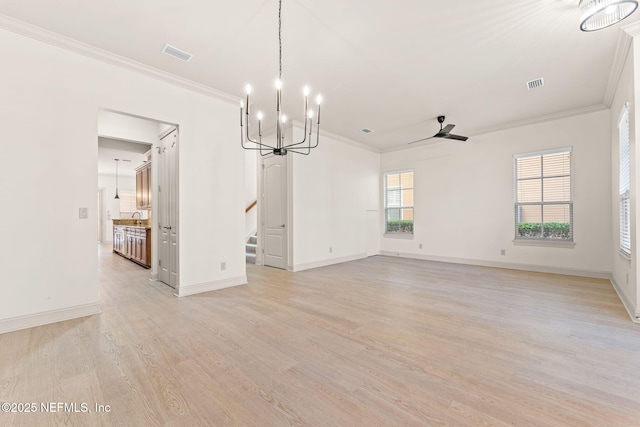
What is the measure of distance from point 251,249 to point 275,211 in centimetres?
172

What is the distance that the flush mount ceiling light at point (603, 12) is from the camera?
228 cm

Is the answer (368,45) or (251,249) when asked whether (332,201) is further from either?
(368,45)

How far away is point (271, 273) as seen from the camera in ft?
17.4

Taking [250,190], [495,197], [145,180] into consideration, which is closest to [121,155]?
[145,180]

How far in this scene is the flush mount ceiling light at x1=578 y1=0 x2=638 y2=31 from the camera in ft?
7.47

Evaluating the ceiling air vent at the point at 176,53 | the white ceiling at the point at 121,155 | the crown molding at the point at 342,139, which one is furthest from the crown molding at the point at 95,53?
the white ceiling at the point at 121,155

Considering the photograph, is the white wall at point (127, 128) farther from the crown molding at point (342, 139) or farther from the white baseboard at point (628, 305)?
the white baseboard at point (628, 305)

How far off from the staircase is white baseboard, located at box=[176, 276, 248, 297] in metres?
2.10

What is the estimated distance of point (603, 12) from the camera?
2.43 metres

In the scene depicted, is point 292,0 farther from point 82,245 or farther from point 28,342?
point 28,342

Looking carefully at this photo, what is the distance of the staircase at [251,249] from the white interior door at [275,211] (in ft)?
2.16

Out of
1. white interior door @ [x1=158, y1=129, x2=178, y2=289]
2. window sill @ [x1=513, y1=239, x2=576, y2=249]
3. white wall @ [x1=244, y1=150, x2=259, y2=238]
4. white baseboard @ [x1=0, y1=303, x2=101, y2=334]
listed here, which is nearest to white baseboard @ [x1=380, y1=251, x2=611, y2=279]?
window sill @ [x1=513, y1=239, x2=576, y2=249]

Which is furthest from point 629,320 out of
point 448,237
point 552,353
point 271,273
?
point 271,273

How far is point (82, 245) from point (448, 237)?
6746mm
